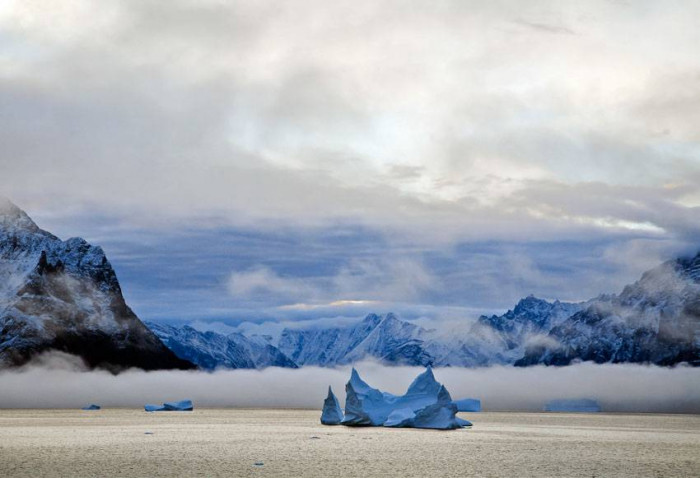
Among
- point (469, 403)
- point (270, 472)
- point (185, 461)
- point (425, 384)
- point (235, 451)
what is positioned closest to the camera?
point (270, 472)

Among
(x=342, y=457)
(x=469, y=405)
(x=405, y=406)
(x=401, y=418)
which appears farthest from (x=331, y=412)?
(x=342, y=457)

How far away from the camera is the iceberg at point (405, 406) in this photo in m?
107

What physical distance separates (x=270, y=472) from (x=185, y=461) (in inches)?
404

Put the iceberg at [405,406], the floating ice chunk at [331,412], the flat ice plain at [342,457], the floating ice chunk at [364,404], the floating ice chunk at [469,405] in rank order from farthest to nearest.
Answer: the floating ice chunk at [469,405] → the floating ice chunk at [331,412] → the floating ice chunk at [364,404] → the iceberg at [405,406] → the flat ice plain at [342,457]

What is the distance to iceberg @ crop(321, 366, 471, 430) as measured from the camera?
10688 centimetres

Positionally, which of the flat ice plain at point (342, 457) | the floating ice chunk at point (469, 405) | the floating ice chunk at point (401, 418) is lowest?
the flat ice plain at point (342, 457)

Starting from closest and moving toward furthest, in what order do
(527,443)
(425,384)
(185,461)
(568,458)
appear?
(185,461), (568,458), (527,443), (425,384)

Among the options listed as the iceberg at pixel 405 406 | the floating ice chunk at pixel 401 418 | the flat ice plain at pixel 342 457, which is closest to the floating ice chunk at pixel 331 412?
the iceberg at pixel 405 406

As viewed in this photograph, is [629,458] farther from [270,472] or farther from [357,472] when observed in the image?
[270,472]

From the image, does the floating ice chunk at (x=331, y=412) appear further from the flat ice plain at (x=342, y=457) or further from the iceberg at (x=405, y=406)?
the flat ice plain at (x=342, y=457)

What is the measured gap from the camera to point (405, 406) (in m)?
117

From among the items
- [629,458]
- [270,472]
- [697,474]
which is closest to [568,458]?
[629,458]

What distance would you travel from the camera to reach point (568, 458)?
68500mm

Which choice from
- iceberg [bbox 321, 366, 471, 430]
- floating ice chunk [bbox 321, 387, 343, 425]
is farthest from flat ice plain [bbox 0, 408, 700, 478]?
floating ice chunk [bbox 321, 387, 343, 425]
